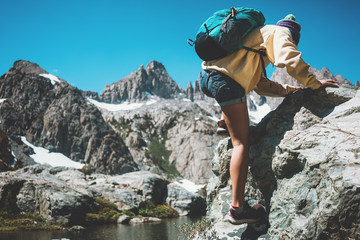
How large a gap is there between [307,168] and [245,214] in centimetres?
116

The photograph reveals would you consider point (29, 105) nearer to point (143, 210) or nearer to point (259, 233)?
point (143, 210)

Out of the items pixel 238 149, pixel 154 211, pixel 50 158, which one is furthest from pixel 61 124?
pixel 238 149

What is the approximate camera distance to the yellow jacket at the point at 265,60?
3.42 m

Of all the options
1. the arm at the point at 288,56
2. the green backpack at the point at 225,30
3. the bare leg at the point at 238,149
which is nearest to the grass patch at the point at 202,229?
the bare leg at the point at 238,149

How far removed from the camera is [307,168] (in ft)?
10.6

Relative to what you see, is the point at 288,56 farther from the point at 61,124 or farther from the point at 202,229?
the point at 61,124

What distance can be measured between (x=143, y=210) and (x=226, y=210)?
Answer: 29.9 meters

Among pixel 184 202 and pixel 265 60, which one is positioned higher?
pixel 265 60

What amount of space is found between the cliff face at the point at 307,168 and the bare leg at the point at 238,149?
1.74ft

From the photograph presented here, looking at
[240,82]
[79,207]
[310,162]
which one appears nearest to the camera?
[310,162]

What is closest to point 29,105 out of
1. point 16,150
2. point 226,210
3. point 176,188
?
point 16,150

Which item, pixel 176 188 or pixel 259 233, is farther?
pixel 176 188

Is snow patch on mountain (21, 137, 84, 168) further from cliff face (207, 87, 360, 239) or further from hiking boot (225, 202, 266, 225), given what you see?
hiking boot (225, 202, 266, 225)

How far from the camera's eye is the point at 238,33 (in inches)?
151
